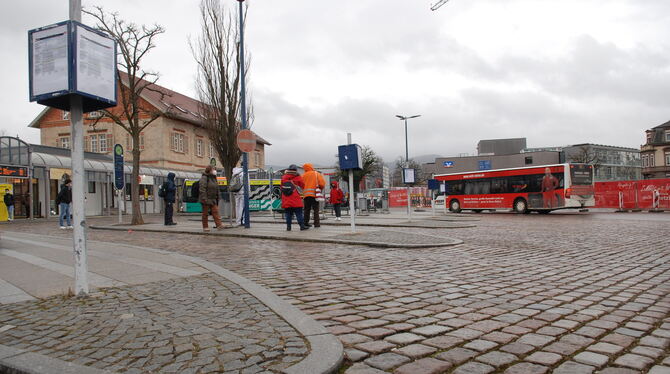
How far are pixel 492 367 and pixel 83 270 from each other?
3939 millimetres

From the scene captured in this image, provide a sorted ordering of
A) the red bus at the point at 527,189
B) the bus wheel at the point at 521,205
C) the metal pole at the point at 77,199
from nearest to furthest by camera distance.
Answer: the metal pole at the point at 77,199, the red bus at the point at 527,189, the bus wheel at the point at 521,205

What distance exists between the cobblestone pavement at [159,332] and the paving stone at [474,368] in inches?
37.0

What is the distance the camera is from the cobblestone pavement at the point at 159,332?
2852 millimetres

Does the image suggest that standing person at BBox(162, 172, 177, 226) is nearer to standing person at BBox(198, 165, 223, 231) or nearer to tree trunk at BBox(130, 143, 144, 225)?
tree trunk at BBox(130, 143, 144, 225)

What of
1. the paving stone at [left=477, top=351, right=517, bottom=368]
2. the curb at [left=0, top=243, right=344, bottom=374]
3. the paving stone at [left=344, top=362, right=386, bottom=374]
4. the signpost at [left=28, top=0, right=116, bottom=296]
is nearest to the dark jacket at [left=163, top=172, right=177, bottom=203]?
the signpost at [left=28, top=0, right=116, bottom=296]

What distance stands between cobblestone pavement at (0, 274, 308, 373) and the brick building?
1511 inches

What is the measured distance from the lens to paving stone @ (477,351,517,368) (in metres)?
2.88

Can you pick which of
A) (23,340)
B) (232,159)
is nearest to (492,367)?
(23,340)

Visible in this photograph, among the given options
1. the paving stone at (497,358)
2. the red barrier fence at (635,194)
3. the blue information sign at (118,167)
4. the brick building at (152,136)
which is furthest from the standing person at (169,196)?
the red barrier fence at (635,194)

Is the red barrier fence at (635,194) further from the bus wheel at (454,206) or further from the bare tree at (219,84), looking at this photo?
the bare tree at (219,84)

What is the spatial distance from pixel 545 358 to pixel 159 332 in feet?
8.69

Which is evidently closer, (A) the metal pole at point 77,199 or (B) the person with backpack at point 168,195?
(A) the metal pole at point 77,199

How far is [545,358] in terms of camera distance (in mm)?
2967

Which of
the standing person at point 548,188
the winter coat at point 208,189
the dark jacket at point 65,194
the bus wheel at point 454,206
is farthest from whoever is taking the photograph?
the bus wheel at point 454,206
